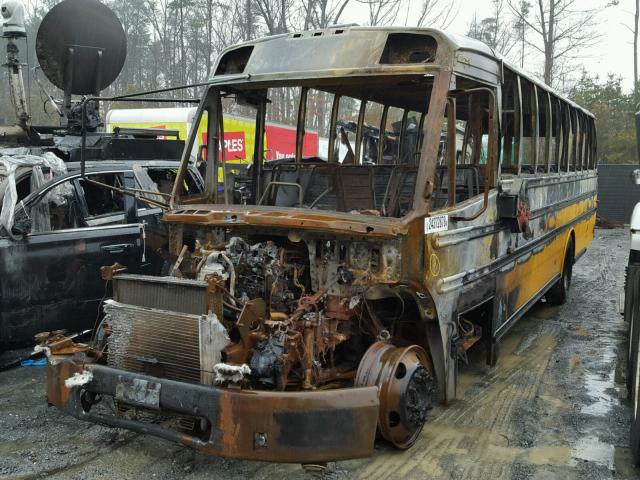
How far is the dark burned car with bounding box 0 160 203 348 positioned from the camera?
5656 millimetres

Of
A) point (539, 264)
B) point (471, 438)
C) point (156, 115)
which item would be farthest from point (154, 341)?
point (156, 115)

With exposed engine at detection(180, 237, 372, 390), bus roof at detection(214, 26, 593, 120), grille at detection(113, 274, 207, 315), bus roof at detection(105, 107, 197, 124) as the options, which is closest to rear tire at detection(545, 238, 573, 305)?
bus roof at detection(214, 26, 593, 120)

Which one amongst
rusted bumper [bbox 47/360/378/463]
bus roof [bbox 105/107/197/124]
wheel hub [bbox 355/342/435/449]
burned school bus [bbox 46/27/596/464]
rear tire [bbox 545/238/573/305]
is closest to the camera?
rusted bumper [bbox 47/360/378/463]

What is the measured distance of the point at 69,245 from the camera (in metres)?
6.06

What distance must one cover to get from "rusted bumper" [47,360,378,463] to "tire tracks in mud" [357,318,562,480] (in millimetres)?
604

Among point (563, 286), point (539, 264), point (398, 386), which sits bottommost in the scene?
point (563, 286)

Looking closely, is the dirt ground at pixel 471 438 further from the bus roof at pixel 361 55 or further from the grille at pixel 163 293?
the bus roof at pixel 361 55

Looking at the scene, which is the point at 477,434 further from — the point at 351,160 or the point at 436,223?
the point at 351,160

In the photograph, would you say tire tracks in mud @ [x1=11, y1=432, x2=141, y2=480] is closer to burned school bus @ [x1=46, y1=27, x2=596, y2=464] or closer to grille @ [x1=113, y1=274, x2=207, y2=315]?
burned school bus @ [x1=46, y1=27, x2=596, y2=464]

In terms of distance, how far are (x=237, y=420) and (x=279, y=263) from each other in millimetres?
1268

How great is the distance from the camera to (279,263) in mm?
4375

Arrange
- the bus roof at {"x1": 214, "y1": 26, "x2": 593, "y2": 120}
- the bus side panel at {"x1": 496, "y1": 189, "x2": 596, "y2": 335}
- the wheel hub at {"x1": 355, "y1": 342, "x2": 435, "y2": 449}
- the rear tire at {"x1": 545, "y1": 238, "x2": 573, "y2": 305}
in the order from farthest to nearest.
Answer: the rear tire at {"x1": 545, "y1": 238, "x2": 573, "y2": 305}
the bus side panel at {"x1": 496, "y1": 189, "x2": 596, "y2": 335}
the bus roof at {"x1": 214, "y1": 26, "x2": 593, "y2": 120}
the wheel hub at {"x1": 355, "y1": 342, "x2": 435, "y2": 449}

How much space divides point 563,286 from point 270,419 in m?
7.02

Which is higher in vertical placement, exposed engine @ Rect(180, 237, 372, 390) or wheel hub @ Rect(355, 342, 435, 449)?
exposed engine @ Rect(180, 237, 372, 390)
